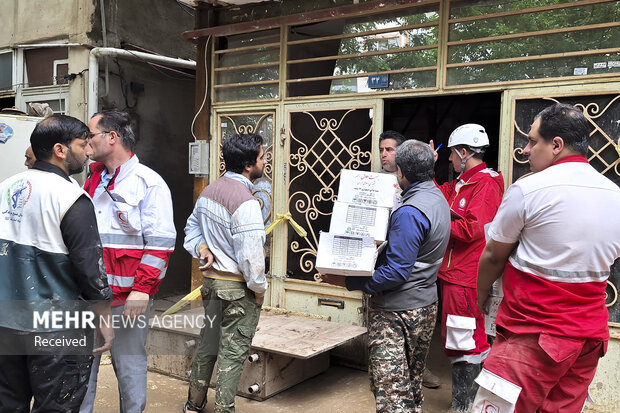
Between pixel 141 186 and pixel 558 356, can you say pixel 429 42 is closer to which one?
pixel 141 186

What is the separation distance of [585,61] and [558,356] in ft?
7.77

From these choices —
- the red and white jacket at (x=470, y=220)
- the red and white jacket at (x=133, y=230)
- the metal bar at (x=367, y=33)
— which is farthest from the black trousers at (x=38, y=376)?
the metal bar at (x=367, y=33)

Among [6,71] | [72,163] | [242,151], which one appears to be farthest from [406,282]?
[6,71]

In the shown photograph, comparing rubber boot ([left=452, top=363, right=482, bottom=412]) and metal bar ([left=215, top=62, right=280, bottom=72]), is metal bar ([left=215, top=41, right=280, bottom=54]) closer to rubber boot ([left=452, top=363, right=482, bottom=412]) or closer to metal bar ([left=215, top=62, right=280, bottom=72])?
metal bar ([left=215, top=62, right=280, bottom=72])

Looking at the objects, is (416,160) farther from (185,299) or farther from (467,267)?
(185,299)

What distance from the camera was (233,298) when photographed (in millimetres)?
3129

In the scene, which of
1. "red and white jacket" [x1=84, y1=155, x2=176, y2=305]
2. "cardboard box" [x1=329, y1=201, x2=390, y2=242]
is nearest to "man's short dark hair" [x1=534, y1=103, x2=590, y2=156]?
"cardboard box" [x1=329, y1=201, x2=390, y2=242]

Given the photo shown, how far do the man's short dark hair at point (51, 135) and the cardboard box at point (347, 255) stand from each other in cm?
139

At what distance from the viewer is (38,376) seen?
2164mm

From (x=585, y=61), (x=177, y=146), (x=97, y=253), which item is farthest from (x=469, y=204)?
(x=177, y=146)

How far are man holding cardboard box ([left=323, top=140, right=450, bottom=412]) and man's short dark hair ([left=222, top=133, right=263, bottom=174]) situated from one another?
91 centimetres

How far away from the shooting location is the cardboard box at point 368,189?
299 centimetres

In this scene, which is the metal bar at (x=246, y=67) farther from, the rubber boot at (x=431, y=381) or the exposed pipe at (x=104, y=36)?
the rubber boot at (x=431, y=381)

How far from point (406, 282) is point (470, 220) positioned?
812mm
